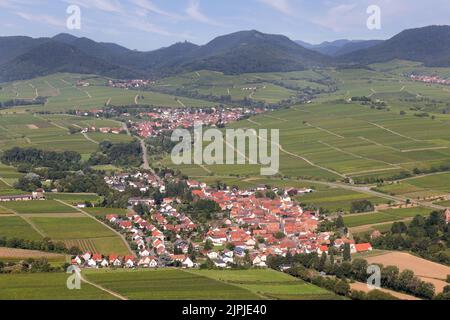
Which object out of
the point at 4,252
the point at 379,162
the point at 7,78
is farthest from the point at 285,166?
the point at 7,78

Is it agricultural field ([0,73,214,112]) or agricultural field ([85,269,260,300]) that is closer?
agricultural field ([85,269,260,300])

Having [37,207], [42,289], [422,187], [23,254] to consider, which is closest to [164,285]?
[42,289]

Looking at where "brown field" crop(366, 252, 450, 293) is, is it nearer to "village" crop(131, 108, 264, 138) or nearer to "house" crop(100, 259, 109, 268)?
"house" crop(100, 259, 109, 268)

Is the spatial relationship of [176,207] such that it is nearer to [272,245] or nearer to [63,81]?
[272,245]

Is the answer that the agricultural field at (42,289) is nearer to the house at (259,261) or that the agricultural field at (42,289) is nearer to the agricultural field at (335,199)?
the house at (259,261)

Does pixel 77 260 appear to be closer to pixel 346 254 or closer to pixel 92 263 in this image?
pixel 92 263

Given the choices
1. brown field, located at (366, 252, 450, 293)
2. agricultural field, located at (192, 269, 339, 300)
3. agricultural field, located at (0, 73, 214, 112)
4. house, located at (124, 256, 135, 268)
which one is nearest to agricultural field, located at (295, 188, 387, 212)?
brown field, located at (366, 252, 450, 293)

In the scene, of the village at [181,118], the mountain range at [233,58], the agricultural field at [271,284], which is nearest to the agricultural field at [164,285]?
the agricultural field at [271,284]
